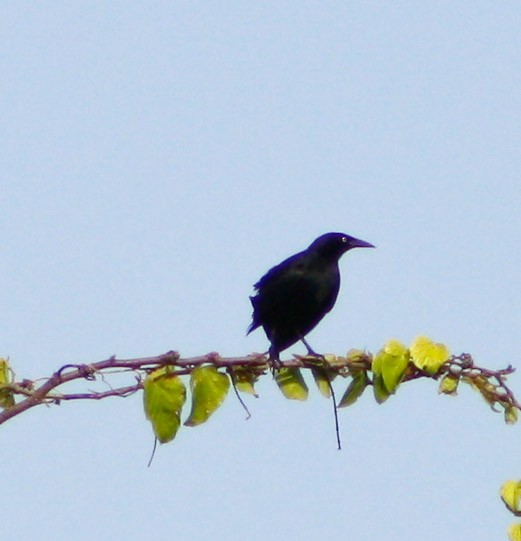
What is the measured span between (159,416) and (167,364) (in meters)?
0.16

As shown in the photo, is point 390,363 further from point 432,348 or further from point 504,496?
point 504,496

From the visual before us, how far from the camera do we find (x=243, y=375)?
400cm

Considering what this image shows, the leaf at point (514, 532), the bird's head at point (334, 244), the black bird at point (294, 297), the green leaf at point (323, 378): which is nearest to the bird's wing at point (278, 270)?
the black bird at point (294, 297)

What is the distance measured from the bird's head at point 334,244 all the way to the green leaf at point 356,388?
10.7 ft

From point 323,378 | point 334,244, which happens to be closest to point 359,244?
point 334,244

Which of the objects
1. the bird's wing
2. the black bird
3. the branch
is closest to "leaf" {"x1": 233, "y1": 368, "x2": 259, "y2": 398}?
the branch

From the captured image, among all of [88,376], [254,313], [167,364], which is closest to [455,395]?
[167,364]

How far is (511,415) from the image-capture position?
385 centimetres

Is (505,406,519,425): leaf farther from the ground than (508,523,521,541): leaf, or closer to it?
farther from the ground

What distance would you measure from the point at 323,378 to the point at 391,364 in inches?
11.9

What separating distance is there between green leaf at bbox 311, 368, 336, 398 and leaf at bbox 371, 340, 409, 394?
0.75 feet

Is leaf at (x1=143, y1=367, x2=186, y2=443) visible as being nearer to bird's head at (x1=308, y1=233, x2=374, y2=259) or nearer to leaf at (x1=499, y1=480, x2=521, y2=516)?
leaf at (x1=499, y1=480, x2=521, y2=516)

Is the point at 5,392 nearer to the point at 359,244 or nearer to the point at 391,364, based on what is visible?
the point at 391,364

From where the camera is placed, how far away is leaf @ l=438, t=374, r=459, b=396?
13.2 feet
